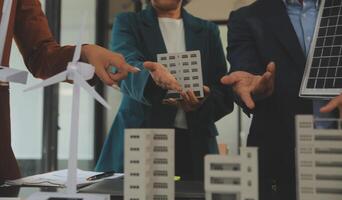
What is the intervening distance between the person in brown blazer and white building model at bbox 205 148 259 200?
0.40 m

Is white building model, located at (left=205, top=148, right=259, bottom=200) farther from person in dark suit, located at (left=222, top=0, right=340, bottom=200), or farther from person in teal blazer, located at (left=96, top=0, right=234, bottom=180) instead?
person in teal blazer, located at (left=96, top=0, right=234, bottom=180)

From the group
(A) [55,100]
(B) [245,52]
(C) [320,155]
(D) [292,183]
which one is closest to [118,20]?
(B) [245,52]

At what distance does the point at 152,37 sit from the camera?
2.01 metres

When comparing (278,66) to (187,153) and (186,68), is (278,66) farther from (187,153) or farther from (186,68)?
(187,153)

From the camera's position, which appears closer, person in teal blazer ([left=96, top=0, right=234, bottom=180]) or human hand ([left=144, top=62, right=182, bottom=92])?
human hand ([left=144, top=62, right=182, bottom=92])

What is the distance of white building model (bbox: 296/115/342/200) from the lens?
0.74 m

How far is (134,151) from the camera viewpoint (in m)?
0.80

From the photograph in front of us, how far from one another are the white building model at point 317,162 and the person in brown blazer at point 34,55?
1.53 feet

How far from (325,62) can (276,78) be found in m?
0.30

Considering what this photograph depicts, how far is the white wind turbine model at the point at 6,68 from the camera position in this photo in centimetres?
A: 97

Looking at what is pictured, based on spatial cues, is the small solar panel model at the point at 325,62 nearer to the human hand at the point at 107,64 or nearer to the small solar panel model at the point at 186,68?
the human hand at the point at 107,64

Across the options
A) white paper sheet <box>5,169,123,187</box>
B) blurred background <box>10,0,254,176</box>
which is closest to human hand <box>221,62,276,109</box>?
white paper sheet <box>5,169,123,187</box>

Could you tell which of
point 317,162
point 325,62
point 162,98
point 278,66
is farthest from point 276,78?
point 317,162

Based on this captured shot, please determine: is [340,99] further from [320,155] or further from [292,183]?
[292,183]
